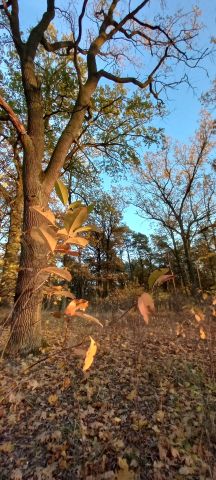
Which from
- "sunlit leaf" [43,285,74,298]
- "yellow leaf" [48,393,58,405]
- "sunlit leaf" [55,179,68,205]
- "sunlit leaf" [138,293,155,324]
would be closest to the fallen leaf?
"yellow leaf" [48,393,58,405]

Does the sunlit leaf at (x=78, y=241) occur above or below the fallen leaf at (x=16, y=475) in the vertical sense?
above

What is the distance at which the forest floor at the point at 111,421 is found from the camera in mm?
2271

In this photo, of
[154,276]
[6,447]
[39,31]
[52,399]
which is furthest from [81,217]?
[39,31]

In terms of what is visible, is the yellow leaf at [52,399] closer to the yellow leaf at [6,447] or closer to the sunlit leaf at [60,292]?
the yellow leaf at [6,447]

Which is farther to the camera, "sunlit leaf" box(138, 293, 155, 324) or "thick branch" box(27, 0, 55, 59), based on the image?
"thick branch" box(27, 0, 55, 59)

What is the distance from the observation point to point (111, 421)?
2867mm

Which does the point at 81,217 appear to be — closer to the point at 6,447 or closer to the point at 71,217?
the point at 71,217

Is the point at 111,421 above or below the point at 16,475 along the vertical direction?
above

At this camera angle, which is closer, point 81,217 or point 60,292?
point 81,217

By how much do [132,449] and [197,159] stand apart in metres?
19.0

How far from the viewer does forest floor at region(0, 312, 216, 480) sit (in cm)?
227

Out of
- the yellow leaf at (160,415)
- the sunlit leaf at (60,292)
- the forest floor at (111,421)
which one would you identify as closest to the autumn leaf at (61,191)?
the sunlit leaf at (60,292)

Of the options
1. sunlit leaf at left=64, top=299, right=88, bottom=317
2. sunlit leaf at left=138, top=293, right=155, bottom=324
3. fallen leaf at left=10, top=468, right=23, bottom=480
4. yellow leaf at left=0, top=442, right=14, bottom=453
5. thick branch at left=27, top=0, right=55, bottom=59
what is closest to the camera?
sunlit leaf at left=138, top=293, right=155, bottom=324

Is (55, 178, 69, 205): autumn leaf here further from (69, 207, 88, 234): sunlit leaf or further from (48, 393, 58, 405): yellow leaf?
(48, 393, 58, 405): yellow leaf
